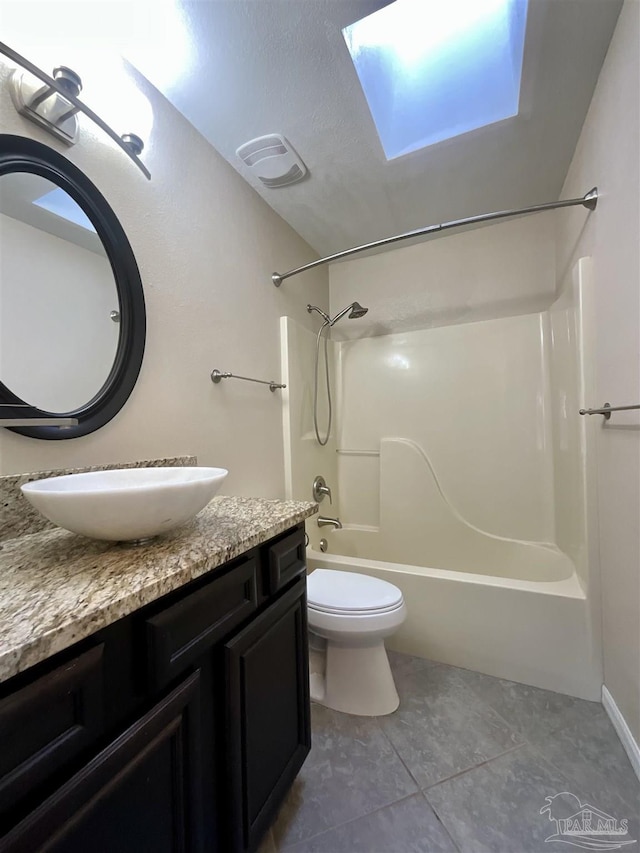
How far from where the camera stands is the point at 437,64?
4.08 ft

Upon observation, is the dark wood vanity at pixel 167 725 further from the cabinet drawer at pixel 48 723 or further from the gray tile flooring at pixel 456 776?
the gray tile flooring at pixel 456 776

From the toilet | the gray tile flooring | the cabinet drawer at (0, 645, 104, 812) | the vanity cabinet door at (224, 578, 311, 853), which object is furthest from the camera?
the toilet

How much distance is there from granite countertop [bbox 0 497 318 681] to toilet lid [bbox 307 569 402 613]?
58cm

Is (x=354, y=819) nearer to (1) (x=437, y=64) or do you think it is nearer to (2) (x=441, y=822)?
(2) (x=441, y=822)

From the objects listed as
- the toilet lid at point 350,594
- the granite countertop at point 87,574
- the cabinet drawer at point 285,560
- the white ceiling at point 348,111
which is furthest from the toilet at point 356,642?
the white ceiling at point 348,111

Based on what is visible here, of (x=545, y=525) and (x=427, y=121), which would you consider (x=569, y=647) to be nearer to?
(x=545, y=525)

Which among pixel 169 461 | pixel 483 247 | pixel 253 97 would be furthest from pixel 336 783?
pixel 483 247

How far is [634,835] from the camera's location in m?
0.93

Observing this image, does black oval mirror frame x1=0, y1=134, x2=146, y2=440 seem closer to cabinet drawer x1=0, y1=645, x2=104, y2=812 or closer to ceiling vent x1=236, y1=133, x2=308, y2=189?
cabinet drawer x1=0, y1=645, x2=104, y2=812

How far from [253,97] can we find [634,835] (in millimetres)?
2584

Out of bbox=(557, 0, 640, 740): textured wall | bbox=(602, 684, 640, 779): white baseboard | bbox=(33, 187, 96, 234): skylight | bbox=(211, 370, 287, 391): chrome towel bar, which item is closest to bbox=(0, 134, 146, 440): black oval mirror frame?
bbox=(33, 187, 96, 234): skylight

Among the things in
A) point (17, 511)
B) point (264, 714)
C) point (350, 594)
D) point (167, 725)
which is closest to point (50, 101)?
point (17, 511)

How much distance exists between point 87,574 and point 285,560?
0.47m

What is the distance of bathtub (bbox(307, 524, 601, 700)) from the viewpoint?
141 cm
